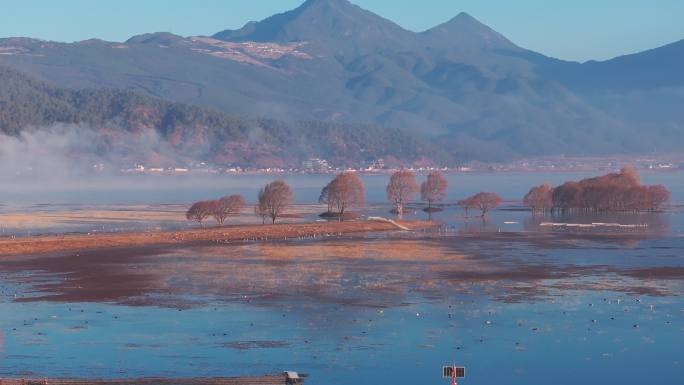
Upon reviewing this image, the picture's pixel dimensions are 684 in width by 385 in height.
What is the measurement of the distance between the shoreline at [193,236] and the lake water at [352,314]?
4.83 metres

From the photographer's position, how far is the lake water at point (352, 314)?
40594mm

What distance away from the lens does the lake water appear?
4059 cm

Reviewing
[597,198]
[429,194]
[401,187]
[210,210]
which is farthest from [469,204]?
[210,210]

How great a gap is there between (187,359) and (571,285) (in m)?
27.3

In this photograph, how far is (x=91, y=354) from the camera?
42.1m

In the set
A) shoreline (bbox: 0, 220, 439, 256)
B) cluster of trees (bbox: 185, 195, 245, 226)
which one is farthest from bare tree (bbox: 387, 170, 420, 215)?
cluster of trees (bbox: 185, 195, 245, 226)

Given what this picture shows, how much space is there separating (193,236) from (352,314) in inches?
1749

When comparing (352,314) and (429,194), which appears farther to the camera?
(429,194)

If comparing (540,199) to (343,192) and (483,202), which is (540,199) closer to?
(483,202)

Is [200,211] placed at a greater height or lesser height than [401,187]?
lesser

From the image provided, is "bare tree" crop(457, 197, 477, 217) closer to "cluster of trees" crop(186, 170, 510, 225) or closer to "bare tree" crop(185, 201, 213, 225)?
"cluster of trees" crop(186, 170, 510, 225)

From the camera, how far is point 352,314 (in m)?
51.2

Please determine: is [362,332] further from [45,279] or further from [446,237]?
[446,237]

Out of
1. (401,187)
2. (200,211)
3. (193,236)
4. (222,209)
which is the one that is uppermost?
(401,187)
